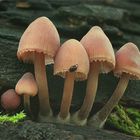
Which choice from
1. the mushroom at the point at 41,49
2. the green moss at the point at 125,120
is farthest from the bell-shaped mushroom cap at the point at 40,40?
the green moss at the point at 125,120

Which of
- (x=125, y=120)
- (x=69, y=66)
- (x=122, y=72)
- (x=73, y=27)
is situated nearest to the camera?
(x=69, y=66)

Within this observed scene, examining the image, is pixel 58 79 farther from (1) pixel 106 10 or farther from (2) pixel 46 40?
(1) pixel 106 10

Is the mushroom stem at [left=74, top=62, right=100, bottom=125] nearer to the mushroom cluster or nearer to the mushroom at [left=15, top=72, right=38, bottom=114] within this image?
the mushroom cluster

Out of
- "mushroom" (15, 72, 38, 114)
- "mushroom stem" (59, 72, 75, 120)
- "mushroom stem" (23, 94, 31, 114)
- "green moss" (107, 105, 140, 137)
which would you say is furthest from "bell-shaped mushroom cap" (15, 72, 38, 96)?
"green moss" (107, 105, 140, 137)

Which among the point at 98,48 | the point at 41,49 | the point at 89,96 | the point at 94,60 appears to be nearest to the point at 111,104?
the point at 89,96

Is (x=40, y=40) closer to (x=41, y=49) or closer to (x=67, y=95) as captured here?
(x=41, y=49)

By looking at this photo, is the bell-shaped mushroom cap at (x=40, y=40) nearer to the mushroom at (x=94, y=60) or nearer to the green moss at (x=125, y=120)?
the mushroom at (x=94, y=60)
